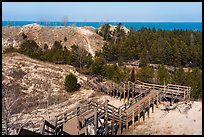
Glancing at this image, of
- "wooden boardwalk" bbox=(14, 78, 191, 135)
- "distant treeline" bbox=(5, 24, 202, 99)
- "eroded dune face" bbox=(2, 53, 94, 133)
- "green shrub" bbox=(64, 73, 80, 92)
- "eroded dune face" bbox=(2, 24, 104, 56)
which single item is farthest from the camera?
"eroded dune face" bbox=(2, 24, 104, 56)

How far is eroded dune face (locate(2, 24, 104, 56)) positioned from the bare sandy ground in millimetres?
37589

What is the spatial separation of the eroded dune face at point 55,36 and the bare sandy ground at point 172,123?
3759cm

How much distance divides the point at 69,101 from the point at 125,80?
504cm

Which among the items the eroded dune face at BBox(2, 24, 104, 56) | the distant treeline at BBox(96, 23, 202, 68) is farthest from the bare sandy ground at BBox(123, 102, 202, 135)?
the eroded dune face at BBox(2, 24, 104, 56)

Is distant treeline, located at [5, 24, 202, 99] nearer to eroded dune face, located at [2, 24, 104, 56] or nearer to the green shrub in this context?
the green shrub

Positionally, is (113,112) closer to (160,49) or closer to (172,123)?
(172,123)

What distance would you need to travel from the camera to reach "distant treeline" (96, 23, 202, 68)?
127 ft

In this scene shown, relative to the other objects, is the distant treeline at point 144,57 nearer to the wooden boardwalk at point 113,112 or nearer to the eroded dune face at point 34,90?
the eroded dune face at point 34,90

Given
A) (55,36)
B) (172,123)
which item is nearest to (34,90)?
(172,123)

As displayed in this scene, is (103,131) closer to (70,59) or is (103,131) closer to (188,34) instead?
(70,59)

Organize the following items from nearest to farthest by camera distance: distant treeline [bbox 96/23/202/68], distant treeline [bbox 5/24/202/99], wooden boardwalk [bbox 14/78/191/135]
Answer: wooden boardwalk [bbox 14/78/191/135], distant treeline [bbox 5/24/202/99], distant treeline [bbox 96/23/202/68]

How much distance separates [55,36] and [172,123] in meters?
47.2

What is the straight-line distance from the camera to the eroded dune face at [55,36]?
5734 centimetres

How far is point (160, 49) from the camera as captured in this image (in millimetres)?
41188
